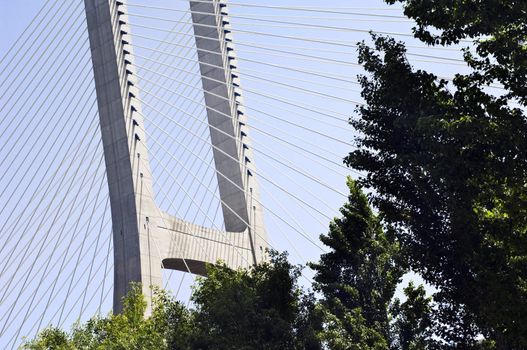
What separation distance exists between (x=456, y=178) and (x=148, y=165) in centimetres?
1603

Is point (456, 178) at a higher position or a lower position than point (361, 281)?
lower

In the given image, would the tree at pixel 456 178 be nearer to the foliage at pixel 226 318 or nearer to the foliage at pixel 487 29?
A: the foliage at pixel 487 29

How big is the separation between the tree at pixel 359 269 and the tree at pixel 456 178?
22.0 ft

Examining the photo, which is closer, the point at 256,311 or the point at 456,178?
the point at 456,178

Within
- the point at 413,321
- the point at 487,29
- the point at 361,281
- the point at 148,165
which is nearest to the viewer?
the point at 487,29

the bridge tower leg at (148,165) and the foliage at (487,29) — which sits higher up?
the bridge tower leg at (148,165)

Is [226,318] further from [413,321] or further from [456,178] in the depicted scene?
[456,178]

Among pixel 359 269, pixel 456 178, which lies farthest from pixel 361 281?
pixel 456 178

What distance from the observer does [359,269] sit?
85.7 feet

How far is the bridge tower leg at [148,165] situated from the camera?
2809cm

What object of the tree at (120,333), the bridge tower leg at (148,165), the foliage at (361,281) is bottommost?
the tree at (120,333)

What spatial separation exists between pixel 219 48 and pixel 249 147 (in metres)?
4.88

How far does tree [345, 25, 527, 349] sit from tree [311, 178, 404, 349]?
672cm

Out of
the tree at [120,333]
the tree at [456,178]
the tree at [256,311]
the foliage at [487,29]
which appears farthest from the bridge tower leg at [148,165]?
the foliage at [487,29]
